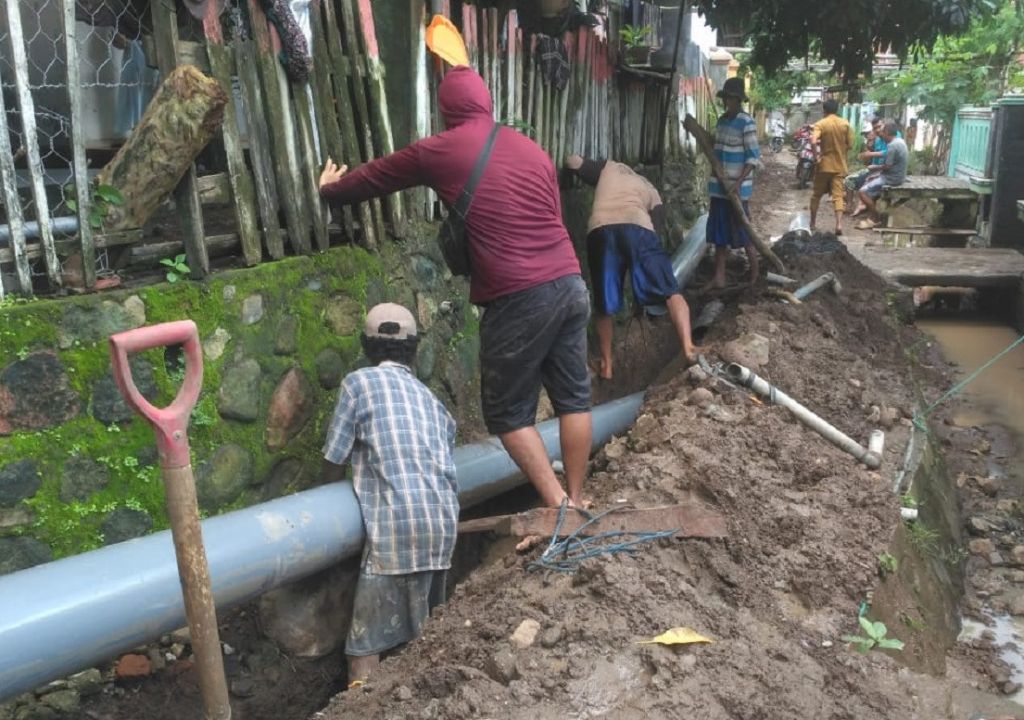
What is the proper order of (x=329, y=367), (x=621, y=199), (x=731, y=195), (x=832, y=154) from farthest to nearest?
(x=832, y=154) → (x=731, y=195) → (x=621, y=199) → (x=329, y=367)

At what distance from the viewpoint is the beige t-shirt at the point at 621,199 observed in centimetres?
598

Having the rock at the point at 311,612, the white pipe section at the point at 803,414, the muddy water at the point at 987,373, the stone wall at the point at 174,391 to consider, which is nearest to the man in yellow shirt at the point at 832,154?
the muddy water at the point at 987,373

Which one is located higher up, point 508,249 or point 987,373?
point 508,249

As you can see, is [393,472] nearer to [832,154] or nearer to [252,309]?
[252,309]

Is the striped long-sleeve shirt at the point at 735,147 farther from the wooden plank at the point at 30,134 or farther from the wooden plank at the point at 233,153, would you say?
the wooden plank at the point at 30,134

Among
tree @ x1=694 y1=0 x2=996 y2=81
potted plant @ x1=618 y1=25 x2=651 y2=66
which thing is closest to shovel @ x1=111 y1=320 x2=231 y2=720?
tree @ x1=694 y1=0 x2=996 y2=81

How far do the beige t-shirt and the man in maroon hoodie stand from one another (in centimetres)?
226

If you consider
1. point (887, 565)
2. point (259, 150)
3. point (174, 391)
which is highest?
point (259, 150)

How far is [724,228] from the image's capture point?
7.62 m

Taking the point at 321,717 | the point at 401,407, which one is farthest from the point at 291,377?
the point at 321,717

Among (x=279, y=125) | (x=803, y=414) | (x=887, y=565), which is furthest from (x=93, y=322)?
(x=803, y=414)

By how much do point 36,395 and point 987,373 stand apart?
27.7 ft

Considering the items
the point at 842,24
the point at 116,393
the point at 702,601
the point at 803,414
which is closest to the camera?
the point at 702,601

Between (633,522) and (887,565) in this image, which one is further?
(887,565)
